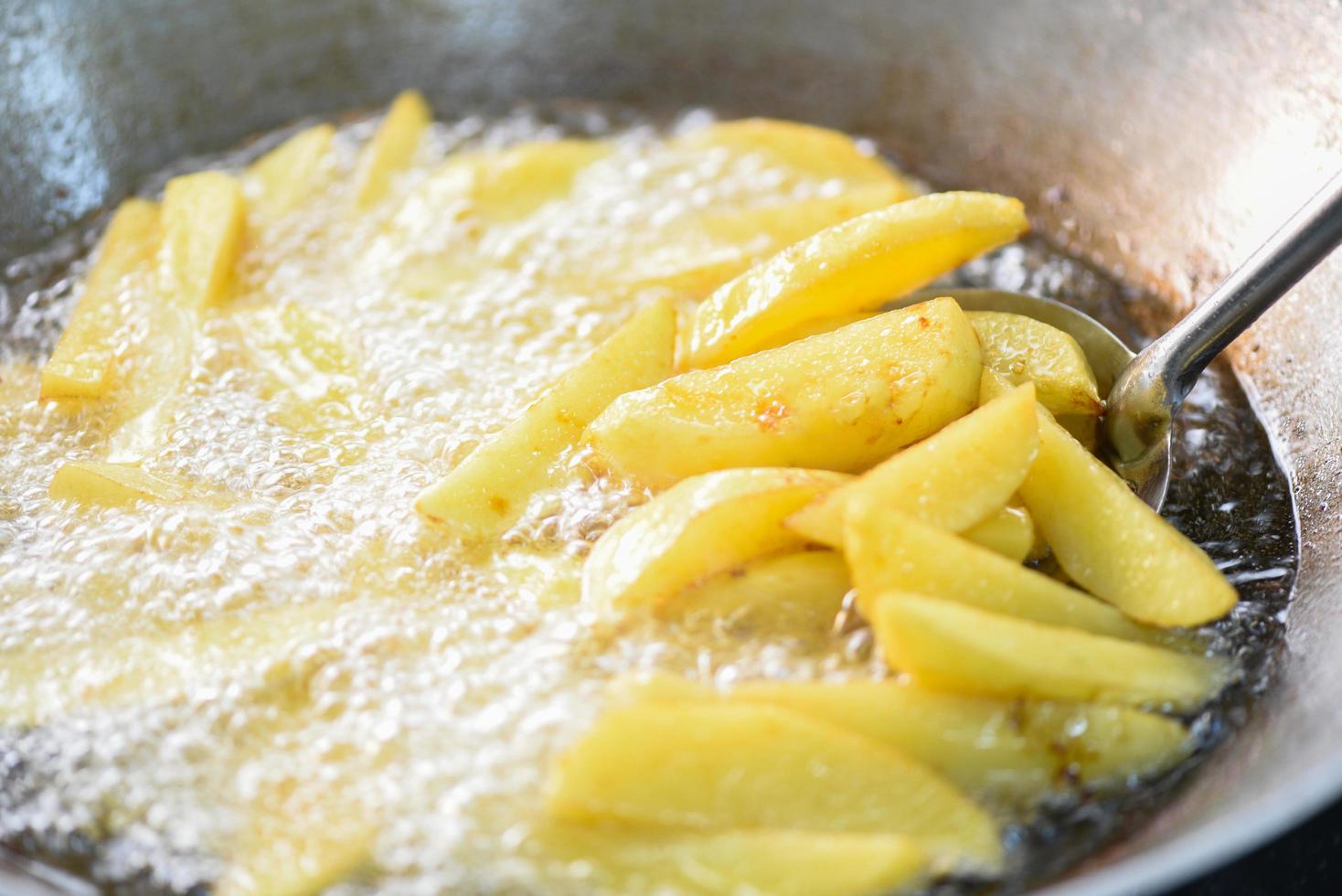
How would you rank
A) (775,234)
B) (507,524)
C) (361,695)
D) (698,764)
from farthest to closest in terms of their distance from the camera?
(775,234) < (507,524) < (361,695) < (698,764)

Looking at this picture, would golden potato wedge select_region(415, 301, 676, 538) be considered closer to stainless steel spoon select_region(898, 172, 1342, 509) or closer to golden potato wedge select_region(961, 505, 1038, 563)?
golden potato wedge select_region(961, 505, 1038, 563)

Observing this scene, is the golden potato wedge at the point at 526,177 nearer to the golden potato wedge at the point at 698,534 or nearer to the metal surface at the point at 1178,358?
the golden potato wedge at the point at 698,534

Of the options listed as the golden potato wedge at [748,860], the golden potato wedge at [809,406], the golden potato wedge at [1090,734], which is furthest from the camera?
the golden potato wedge at [809,406]

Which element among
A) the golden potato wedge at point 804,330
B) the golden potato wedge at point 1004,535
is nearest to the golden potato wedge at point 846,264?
the golden potato wedge at point 804,330

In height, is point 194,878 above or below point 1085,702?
below

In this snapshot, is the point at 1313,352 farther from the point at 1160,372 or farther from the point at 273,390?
the point at 273,390

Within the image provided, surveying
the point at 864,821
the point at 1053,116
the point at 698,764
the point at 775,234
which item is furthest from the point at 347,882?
the point at 1053,116
